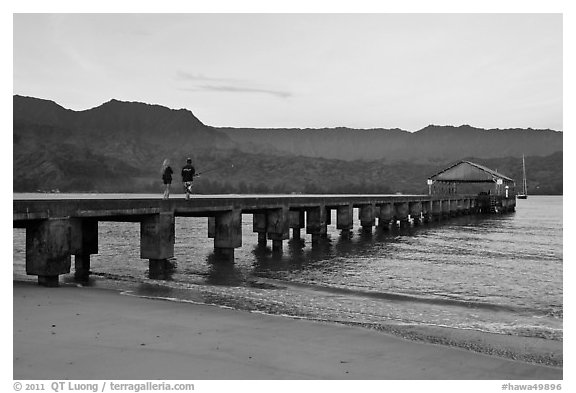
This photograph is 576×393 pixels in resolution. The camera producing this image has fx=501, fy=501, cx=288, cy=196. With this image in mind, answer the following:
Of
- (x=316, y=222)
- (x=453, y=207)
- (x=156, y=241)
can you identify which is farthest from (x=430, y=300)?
(x=453, y=207)

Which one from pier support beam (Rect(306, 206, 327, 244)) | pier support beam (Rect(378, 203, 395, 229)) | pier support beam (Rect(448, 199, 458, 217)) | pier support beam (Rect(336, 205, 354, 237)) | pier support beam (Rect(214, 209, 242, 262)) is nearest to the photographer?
pier support beam (Rect(214, 209, 242, 262))

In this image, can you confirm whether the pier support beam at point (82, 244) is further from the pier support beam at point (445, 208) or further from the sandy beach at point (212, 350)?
the pier support beam at point (445, 208)

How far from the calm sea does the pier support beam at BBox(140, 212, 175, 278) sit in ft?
2.03

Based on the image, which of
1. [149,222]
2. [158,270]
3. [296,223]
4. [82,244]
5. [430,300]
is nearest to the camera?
[430,300]

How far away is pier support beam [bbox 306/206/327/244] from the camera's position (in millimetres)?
33938

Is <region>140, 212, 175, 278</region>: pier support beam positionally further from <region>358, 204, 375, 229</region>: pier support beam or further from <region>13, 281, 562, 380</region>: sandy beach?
<region>358, 204, 375, 229</region>: pier support beam

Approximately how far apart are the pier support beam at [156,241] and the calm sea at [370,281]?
617mm

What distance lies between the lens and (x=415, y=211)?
56.0 m

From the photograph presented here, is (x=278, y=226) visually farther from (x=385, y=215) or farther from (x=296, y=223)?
(x=385, y=215)

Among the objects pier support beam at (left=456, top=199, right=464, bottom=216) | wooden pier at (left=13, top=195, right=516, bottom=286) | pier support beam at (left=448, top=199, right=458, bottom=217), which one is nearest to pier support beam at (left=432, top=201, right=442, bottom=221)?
pier support beam at (left=448, top=199, right=458, bottom=217)

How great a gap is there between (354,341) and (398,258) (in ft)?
60.1

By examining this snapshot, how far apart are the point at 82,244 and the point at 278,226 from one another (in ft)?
38.6

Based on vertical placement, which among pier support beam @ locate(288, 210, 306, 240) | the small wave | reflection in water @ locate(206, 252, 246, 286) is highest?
pier support beam @ locate(288, 210, 306, 240)
